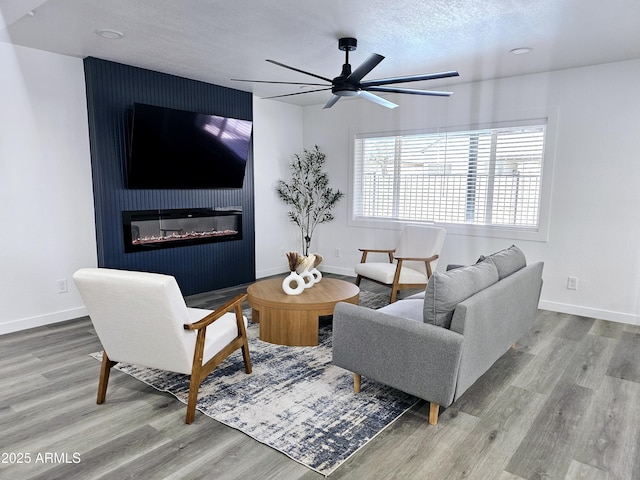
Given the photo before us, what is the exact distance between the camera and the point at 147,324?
→ 7.61ft

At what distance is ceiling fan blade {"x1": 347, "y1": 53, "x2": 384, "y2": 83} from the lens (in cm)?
291

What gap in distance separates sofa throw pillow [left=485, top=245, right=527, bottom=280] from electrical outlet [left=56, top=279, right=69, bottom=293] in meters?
3.95

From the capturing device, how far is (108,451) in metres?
2.15

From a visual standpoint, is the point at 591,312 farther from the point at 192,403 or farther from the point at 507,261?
the point at 192,403

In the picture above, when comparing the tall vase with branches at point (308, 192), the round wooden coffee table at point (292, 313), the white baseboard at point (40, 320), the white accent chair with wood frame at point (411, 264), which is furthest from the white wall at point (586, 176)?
the white baseboard at point (40, 320)

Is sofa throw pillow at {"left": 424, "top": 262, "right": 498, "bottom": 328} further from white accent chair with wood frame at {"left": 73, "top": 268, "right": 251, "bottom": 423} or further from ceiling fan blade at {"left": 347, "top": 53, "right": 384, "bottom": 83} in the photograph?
ceiling fan blade at {"left": 347, "top": 53, "right": 384, "bottom": 83}

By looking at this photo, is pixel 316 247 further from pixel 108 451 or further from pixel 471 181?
pixel 108 451

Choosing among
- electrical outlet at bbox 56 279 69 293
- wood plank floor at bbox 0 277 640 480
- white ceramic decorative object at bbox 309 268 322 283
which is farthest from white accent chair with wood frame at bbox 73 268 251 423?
electrical outlet at bbox 56 279 69 293

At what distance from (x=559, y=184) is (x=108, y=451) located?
4.63m

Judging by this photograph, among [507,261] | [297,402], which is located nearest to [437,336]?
[297,402]

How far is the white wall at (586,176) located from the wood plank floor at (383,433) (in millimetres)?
1238

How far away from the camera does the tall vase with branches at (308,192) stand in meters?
6.36

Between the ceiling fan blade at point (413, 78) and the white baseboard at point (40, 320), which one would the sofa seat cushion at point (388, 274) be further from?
the white baseboard at point (40, 320)

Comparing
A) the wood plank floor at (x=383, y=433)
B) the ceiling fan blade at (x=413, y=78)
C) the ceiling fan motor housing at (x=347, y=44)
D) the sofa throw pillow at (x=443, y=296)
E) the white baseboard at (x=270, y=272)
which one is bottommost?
the wood plank floor at (x=383, y=433)
